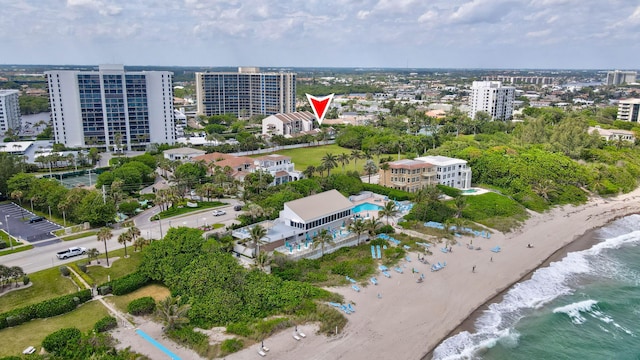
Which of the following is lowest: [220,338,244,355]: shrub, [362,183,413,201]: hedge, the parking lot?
[220,338,244,355]: shrub

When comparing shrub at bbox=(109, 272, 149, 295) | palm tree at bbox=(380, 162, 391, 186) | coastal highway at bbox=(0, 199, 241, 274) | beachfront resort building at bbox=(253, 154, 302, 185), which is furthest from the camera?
beachfront resort building at bbox=(253, 154, 302, 185)

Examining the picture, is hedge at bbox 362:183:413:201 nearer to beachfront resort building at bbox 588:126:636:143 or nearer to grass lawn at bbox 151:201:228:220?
grass lawn at bbox 151:201:228:220

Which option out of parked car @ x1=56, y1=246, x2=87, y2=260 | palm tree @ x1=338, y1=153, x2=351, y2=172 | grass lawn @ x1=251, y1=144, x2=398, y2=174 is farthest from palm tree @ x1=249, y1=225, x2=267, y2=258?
palm tree @ x1=338, y1=153, x2=351, y2=172

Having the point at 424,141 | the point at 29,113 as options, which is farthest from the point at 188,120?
the point at 424,141

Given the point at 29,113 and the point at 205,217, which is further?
the point at 29,113

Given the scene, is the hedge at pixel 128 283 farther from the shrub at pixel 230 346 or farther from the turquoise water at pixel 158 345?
the shrub at pixel 230 346

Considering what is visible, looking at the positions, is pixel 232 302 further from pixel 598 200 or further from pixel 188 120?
pixel 188 120
